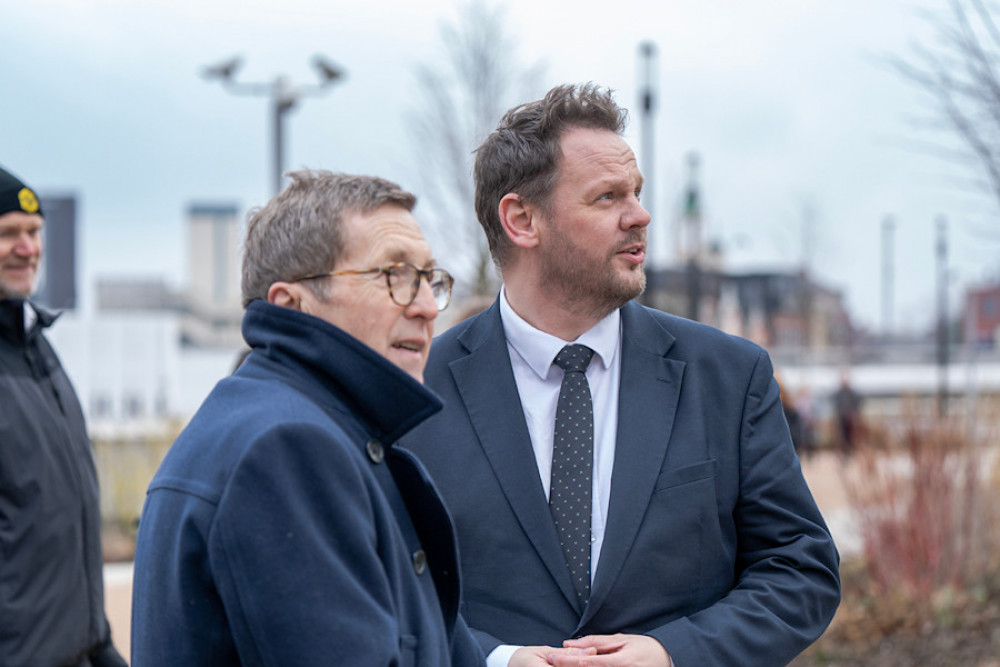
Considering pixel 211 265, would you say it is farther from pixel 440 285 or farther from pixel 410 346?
pixel 410 346

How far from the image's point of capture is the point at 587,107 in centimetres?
267

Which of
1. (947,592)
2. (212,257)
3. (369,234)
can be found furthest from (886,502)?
(212,257)

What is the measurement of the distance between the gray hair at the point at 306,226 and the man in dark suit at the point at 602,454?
747mm

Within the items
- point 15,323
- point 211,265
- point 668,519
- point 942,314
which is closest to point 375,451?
point 668,519

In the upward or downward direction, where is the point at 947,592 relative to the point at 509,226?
downward

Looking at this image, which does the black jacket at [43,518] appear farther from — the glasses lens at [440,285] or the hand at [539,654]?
the glasses lens at [440,285]

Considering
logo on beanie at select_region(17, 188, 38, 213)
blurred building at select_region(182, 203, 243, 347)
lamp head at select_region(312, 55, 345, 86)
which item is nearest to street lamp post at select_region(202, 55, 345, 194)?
lamp head at select_region(312, 55, 345, 86)

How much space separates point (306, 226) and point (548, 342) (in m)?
0.93

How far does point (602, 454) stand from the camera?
2.48 m

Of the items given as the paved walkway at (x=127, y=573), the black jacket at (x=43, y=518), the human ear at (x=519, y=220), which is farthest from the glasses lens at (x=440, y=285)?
the paved walkway at (x=127, y=573)

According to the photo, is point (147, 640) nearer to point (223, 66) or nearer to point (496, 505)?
point (496, 505)

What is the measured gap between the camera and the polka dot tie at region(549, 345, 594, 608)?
7.79 ft

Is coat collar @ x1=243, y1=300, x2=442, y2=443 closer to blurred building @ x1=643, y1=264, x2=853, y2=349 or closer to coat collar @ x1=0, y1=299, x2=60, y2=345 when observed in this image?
coat collar @ x1=0, y1=299, x2=60, y2=345

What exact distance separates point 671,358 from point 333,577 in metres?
1.24
